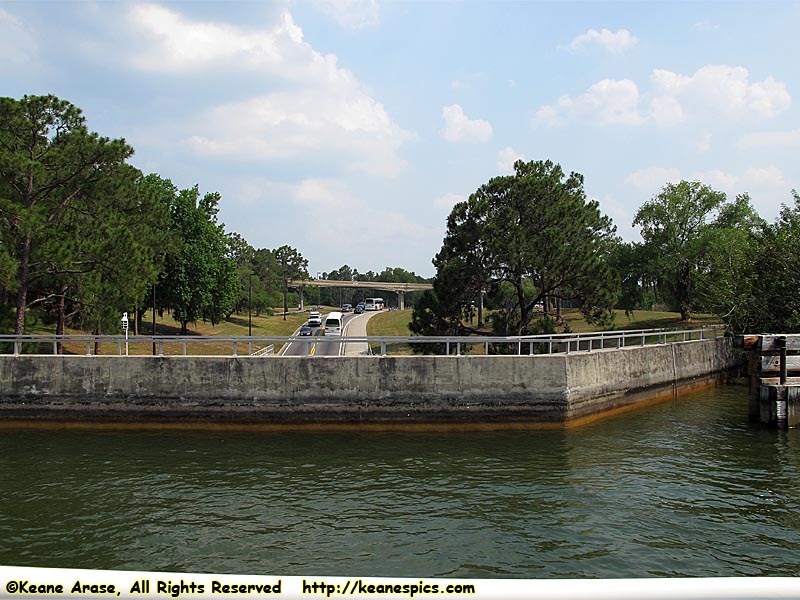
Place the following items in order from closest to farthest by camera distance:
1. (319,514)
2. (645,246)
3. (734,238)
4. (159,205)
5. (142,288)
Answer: (319,514) < (142,288) < (159,205) < (734,238) < (645,246)

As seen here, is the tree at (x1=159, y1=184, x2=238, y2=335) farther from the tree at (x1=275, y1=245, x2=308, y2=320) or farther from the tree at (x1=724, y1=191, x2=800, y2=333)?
the tree at (x1=275, y1=245, x2=308, y2=320)

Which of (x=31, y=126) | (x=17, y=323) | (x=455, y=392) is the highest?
(x=31, y=126)

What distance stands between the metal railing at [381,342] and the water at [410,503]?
321 centimetres

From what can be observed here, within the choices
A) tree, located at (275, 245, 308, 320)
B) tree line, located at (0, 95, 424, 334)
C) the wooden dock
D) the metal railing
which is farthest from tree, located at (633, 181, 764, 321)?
tree, located at (275, 245, 308, 320)

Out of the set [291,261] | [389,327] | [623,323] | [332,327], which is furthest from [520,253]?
[291,261]

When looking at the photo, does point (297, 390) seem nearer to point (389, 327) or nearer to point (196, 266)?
point (196, 266)

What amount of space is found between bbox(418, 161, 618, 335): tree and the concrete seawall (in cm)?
1491

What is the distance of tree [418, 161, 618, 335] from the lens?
3619 cm

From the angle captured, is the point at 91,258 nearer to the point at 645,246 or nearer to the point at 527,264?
the point at 527,264

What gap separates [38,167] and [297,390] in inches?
666

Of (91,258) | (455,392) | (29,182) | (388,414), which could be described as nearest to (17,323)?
(91,258)

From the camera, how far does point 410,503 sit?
13.1m

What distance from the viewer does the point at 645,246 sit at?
205 feet

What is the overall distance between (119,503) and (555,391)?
1402 centimetres
